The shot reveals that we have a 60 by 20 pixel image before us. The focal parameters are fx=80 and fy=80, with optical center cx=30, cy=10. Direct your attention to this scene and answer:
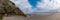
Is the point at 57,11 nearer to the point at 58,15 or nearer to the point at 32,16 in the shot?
the point at 58,15

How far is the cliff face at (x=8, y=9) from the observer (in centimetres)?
68

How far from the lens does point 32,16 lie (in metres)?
0.69

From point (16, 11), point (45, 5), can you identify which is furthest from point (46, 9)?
point (16, 11)

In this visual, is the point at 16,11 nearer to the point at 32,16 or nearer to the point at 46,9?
the point at 32,16

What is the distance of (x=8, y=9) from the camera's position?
68 centimetres

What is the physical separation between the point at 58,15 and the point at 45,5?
0.46ft

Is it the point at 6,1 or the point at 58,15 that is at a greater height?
the point at 6,1

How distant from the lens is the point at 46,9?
0.68 metres

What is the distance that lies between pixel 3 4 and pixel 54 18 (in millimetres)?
446

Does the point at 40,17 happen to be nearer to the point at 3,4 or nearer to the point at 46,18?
the point at 46,18

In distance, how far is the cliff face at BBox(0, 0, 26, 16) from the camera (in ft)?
2.22

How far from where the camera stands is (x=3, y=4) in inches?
26.7

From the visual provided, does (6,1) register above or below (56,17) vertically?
above

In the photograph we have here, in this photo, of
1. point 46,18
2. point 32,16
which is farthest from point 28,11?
point 46,18
